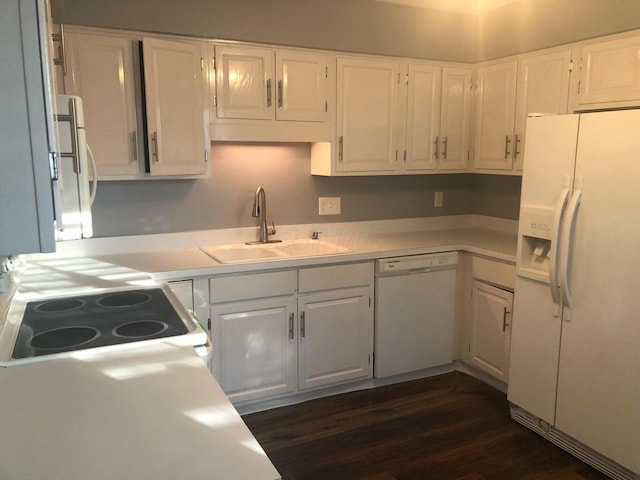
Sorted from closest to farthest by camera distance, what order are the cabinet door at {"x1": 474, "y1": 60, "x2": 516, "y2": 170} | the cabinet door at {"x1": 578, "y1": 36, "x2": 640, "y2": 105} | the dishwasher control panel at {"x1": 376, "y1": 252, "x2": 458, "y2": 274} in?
the cabinet door at {"x1": 578, "y1": 36, "x2": 640, "y2": 105} → the dishwasher control panel at {"x1": 376, "y1": 252, "x2": 458, "y2": 274} → the cabinet door at {"x1": 474, "y1": 60, "x2": 516, "y2": 170}

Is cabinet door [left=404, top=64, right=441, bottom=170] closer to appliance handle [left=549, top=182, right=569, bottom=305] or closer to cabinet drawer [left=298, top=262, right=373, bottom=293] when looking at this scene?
cabinet drawer [left=298, top=262, right=373, bottom=293]

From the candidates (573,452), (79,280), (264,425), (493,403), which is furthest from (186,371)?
(493,403)

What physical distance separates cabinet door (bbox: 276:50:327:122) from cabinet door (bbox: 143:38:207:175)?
0.47 m

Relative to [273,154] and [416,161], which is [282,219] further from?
[416,161]

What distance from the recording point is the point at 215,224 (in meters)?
3.27

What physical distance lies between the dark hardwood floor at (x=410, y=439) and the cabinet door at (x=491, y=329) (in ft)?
0.63

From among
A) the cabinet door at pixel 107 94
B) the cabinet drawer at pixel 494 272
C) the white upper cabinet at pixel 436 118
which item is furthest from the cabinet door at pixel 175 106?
the cabinet drawer at pixel 494 272

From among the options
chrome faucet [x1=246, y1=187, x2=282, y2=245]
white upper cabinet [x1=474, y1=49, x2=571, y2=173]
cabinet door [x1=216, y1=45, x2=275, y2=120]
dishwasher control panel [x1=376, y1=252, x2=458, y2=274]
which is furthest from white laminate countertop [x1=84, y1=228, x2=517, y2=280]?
cabinet door [x1=216, y1=45, x2=275, y2=120]

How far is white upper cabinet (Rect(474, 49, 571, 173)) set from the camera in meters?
3.07

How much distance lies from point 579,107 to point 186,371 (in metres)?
2.68

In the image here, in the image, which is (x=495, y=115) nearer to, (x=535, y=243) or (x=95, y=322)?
(x=535, y=243)

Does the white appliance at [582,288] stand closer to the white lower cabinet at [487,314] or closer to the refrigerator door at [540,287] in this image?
the refrigerator door at [540,287]

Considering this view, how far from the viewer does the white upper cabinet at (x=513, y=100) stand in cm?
307

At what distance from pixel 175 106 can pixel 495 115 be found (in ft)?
6.95
